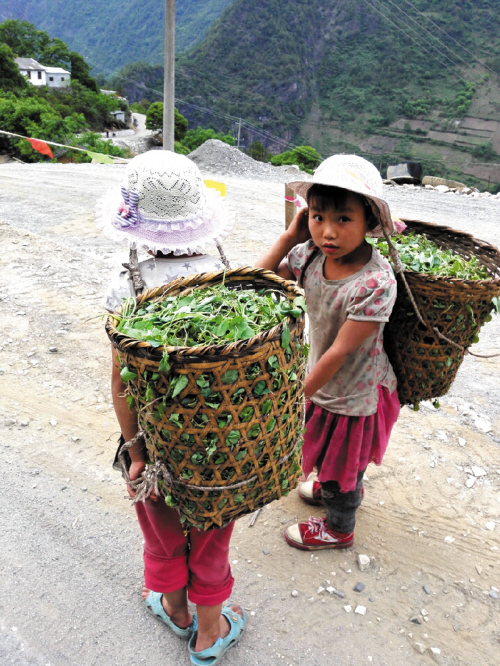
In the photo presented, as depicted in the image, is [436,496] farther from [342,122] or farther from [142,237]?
[342,122]

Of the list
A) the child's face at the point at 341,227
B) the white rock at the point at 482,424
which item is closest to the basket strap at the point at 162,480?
the child's face at the point at 341,227

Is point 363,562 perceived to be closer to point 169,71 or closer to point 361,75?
point 169,71

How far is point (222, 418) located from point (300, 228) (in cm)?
111

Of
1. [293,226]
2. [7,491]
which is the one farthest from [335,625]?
[7,491]

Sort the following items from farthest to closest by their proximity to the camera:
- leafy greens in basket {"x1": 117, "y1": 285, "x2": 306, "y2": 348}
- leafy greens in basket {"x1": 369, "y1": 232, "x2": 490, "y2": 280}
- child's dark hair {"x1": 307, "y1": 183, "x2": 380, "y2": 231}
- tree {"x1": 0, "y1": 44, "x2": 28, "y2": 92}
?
tree {"x1": 0, "y1": 44, "x2": 28, "y2": 92}
leafy greens in basket {"x1": 369, "y1": 232, "x2": 490, "y2": 280}
child's dark hair {"x1": 307, "y1": 183, "x2": 380, "y2": 231}
leafy greens in basket {"x1": 117, "y1": 285, "x2": 306, "y2": 348}

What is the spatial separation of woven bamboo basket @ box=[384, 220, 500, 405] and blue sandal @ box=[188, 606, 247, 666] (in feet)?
3.85

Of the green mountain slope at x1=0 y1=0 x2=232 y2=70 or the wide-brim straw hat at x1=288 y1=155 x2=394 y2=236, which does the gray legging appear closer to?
the wide-brim straw hat at x1=288 y1=155 x2=394 y2=236

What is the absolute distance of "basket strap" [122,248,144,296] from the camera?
1.68m

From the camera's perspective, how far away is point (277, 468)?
145 cm

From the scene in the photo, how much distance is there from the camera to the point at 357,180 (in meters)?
1.71

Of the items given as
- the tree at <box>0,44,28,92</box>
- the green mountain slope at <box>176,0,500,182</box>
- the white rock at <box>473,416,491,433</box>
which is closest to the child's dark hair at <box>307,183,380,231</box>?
the white rock at <box>473,416,491,433</box>

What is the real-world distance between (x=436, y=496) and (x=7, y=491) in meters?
2.42

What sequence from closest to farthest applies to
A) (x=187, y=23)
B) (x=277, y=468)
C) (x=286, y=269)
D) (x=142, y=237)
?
(x=277, y=468)
(x=142, y=237)
(x=286, y=269)
(x=187, y=23)

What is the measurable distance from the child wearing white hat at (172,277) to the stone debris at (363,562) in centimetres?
69
